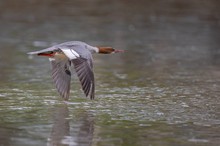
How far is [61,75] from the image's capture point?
33.5ft

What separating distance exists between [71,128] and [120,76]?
3.78 meters

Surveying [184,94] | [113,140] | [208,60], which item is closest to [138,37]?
[208,60]

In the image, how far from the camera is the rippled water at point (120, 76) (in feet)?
27.5

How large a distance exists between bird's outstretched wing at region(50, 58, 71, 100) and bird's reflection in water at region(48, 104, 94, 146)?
1.46ft

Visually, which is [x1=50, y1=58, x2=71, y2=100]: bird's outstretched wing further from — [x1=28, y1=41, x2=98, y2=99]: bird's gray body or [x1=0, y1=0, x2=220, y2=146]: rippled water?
[x1=0, y1=0, x2=220, y2=146]: rippled water

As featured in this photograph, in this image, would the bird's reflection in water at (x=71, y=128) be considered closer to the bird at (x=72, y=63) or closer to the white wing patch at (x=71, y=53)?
the bird at (x=72, y=63)

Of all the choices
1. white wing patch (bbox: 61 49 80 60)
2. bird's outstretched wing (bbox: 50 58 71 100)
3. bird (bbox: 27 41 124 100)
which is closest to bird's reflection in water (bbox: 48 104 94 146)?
bird (bbox: 27 41 124 100)

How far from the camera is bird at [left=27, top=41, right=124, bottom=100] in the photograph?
29.7 ft

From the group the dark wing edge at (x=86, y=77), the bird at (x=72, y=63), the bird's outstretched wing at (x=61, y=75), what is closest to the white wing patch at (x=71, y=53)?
the bird at (x=72, y=63)

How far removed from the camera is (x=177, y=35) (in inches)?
665

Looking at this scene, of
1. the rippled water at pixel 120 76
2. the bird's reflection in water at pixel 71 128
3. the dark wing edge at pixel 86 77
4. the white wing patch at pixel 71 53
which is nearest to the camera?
the bird's reflection in water at pixel 71 128

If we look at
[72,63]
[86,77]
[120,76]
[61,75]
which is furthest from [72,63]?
[120,76]

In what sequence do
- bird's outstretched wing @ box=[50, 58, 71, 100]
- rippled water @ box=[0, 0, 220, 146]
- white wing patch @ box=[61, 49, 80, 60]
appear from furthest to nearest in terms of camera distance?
bird's outstretched wing @ box=[50, 58, 71, 100] < white wing patch @ box=[61, 49, 80, 60] < rippled water @ box=[0, 0, 220, 146]

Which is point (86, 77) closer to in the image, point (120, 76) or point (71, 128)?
point (71, 128)
